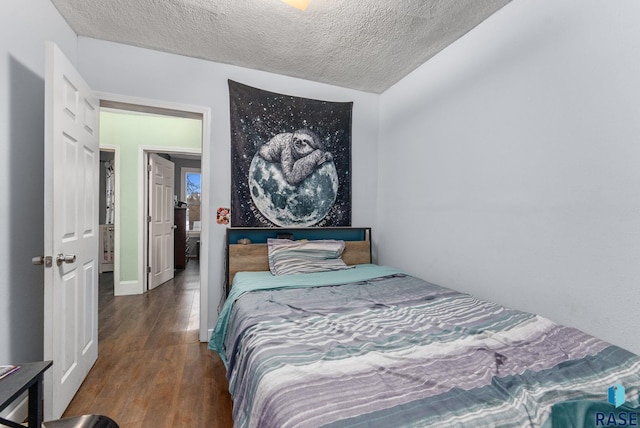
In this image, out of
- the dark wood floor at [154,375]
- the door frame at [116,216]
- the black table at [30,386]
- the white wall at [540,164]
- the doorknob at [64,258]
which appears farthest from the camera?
the door frame at [116,216]

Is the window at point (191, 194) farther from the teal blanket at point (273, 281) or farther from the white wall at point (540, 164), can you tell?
the white wall at point (540, 164)

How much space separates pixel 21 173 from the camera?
5.17 feet

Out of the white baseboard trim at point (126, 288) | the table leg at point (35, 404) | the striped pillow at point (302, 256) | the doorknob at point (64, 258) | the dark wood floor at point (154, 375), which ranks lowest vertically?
the dark wood floor at point (154, 375)

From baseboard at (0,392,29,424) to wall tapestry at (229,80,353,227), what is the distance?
1621 millimetres

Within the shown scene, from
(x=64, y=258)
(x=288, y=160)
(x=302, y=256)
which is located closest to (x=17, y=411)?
(x=64, y=258)

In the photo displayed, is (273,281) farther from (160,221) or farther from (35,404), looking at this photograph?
(160,221)

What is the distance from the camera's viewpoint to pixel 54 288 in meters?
1.46

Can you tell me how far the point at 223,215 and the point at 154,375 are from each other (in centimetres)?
128

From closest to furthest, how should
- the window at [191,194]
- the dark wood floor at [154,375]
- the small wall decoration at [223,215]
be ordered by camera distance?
the dark wood floor at [154,375]
the small wall decoration at [223,215]
the window at [191,194]

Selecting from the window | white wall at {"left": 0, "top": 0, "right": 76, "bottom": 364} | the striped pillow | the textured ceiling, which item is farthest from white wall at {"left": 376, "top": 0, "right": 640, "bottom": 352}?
the window

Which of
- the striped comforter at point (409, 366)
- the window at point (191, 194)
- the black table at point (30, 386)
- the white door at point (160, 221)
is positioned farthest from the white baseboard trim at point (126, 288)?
the black table at point (30, 386)

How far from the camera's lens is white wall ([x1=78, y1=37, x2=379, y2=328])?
2.28 m

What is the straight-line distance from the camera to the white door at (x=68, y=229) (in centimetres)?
144

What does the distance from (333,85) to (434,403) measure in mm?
2873
